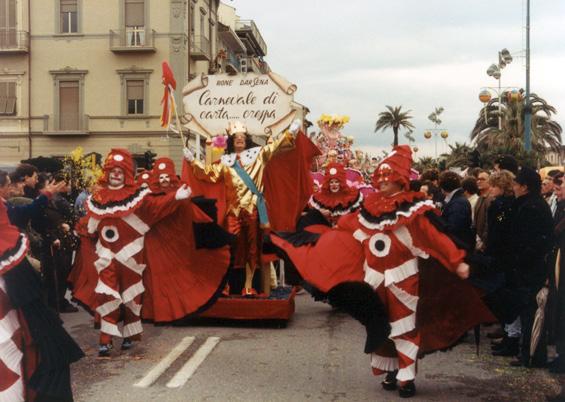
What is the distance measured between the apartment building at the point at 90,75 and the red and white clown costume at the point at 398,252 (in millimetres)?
29713

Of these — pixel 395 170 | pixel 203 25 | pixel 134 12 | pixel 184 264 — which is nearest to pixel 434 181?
pixel 184 264

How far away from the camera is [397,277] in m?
6.43

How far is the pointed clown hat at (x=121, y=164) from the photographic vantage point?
7.81m

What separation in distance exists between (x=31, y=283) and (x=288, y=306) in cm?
450

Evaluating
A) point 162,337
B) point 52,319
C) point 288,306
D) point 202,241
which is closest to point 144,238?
point 202,241

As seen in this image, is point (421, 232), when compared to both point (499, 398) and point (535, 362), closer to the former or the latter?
point (499, 398)

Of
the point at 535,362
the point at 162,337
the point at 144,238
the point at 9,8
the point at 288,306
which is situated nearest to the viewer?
the point at 535,362

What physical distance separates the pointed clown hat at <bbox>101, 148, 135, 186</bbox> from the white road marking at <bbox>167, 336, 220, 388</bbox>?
71.2 inches

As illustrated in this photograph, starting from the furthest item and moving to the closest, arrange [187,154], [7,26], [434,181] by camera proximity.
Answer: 1. [7,26]
2. [434,181]
3. [187,154]

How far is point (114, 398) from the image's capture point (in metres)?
6.20

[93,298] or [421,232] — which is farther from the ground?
[421,232]

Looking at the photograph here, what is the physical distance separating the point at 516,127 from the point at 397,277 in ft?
125

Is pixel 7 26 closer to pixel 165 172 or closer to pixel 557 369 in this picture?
pixel 165 172

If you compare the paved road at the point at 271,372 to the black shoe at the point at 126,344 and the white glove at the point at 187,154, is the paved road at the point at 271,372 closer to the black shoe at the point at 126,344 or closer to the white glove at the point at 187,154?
the black shoe at the point at 126,344
